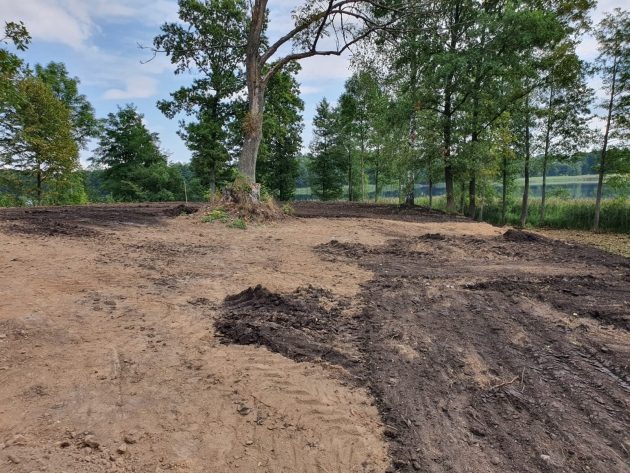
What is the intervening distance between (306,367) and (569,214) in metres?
22.6

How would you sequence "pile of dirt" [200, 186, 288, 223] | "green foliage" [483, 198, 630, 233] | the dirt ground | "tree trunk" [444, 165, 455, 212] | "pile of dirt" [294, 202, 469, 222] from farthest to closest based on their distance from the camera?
"green foliage" [483, 198, 630, 233], "tree trunk" [444, 165, 455, 212], "pile of dirt" [294, 202, 469, 222], "pile of dirt" [200, 186, 288, 223], the dirt ground

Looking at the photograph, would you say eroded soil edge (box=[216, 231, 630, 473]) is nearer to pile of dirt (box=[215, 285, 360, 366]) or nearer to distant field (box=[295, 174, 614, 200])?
pile of dirt (box=[215, 285, 360, 366])

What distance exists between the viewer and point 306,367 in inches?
119

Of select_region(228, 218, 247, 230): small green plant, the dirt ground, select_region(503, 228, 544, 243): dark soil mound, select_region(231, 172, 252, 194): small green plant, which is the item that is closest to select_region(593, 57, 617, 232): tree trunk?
select_region(503, 228, 544, 243): dark soil mound

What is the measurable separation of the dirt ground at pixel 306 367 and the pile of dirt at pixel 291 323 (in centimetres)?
2

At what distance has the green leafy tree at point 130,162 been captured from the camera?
29.4 meters

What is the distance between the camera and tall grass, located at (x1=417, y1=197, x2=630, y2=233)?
738 inches

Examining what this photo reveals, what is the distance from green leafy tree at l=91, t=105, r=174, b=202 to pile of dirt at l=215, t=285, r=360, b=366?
2810cm

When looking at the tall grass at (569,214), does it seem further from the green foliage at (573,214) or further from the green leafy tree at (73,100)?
the green leafy tree at (73,100)

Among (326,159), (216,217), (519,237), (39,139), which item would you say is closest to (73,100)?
(39,139)

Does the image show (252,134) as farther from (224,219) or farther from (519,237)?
(519,237)

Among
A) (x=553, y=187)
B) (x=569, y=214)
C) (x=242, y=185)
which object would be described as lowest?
(x=569, y=214)

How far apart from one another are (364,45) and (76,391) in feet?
43.1

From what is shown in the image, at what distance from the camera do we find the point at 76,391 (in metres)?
2.55
